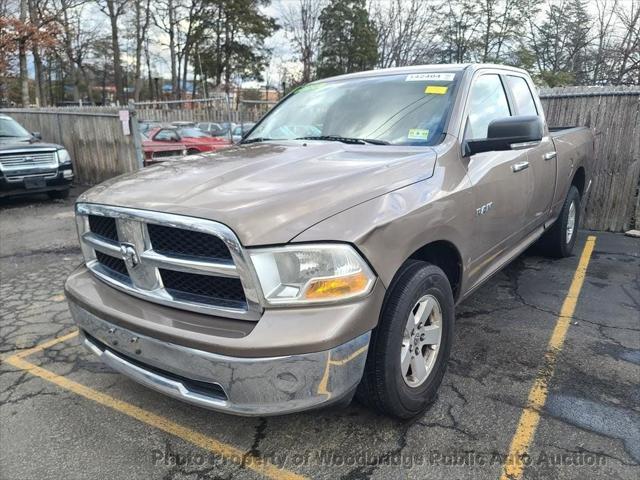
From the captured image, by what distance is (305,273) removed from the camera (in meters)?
1.93

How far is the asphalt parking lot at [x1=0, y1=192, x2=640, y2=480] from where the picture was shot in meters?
2.28

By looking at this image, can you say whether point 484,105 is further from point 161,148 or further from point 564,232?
point 161,148

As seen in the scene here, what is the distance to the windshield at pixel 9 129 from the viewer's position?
9.72 m

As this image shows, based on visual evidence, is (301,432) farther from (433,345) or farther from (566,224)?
(566,224)

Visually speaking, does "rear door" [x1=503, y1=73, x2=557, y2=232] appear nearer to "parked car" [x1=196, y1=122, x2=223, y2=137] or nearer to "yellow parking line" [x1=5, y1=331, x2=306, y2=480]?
"yellow parking line" [x1=5, y1=331, x2=306, y2=480]

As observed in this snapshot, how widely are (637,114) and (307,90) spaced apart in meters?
4.92

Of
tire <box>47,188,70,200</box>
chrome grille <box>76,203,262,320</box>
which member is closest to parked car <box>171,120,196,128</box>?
tire <box>47,188,70,200</box>

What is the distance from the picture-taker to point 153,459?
235 centimetres

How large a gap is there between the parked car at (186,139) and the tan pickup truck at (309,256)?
11.4 m

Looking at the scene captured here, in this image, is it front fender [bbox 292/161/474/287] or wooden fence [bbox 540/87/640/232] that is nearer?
front fender [bbox 292/161/474/287]

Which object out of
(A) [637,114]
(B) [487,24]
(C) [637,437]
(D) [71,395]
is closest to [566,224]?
(A) [637,114]

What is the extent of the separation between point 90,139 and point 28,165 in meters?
2.40

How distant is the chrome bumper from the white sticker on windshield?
197cm

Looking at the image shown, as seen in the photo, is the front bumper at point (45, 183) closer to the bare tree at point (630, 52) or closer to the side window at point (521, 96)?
the side window at point (521, 96)
